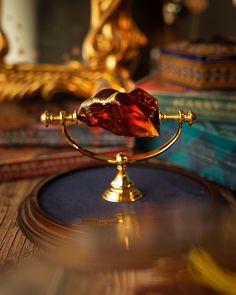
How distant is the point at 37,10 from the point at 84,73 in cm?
17

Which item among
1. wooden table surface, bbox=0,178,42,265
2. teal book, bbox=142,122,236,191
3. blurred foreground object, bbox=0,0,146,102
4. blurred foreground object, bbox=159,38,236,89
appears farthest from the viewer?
blurred foreground object, bbox=0,0,146,102

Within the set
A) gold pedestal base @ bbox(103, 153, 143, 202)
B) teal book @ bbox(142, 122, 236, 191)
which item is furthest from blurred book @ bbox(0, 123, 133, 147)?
gold pedestal base @ bbox(103, 153, 143, 202)

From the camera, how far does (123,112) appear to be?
0.59 metres

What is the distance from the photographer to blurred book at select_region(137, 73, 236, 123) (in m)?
0.82

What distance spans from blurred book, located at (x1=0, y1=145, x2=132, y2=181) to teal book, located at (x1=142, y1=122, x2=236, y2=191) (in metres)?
0.10

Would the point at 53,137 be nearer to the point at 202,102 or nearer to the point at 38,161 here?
the point at 38,161

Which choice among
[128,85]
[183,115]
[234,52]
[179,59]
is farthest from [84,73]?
[183,115]

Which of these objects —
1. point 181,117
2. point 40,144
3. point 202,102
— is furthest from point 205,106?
point 40,144

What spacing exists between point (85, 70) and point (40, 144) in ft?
0.68

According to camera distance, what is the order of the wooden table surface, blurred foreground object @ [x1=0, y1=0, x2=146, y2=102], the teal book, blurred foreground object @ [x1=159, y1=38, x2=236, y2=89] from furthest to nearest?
blurred foreground object @ [x1=0, y1=0, x2=146, y2=102] → blurred foreground object @ [x1=159, y1=38, x2=236, y2=89] → the teal book → the wooden table surface

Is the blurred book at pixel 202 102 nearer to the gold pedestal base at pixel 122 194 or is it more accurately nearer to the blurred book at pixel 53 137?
the blurred book at pixel 53 137

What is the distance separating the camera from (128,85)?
3.22ft

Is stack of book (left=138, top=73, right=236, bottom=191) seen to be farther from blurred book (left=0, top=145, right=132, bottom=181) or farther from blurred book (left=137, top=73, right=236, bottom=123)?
blurred book (left=0, top=145, right=132, bottom=181)

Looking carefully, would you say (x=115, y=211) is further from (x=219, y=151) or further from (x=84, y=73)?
(x=84, y=73)
